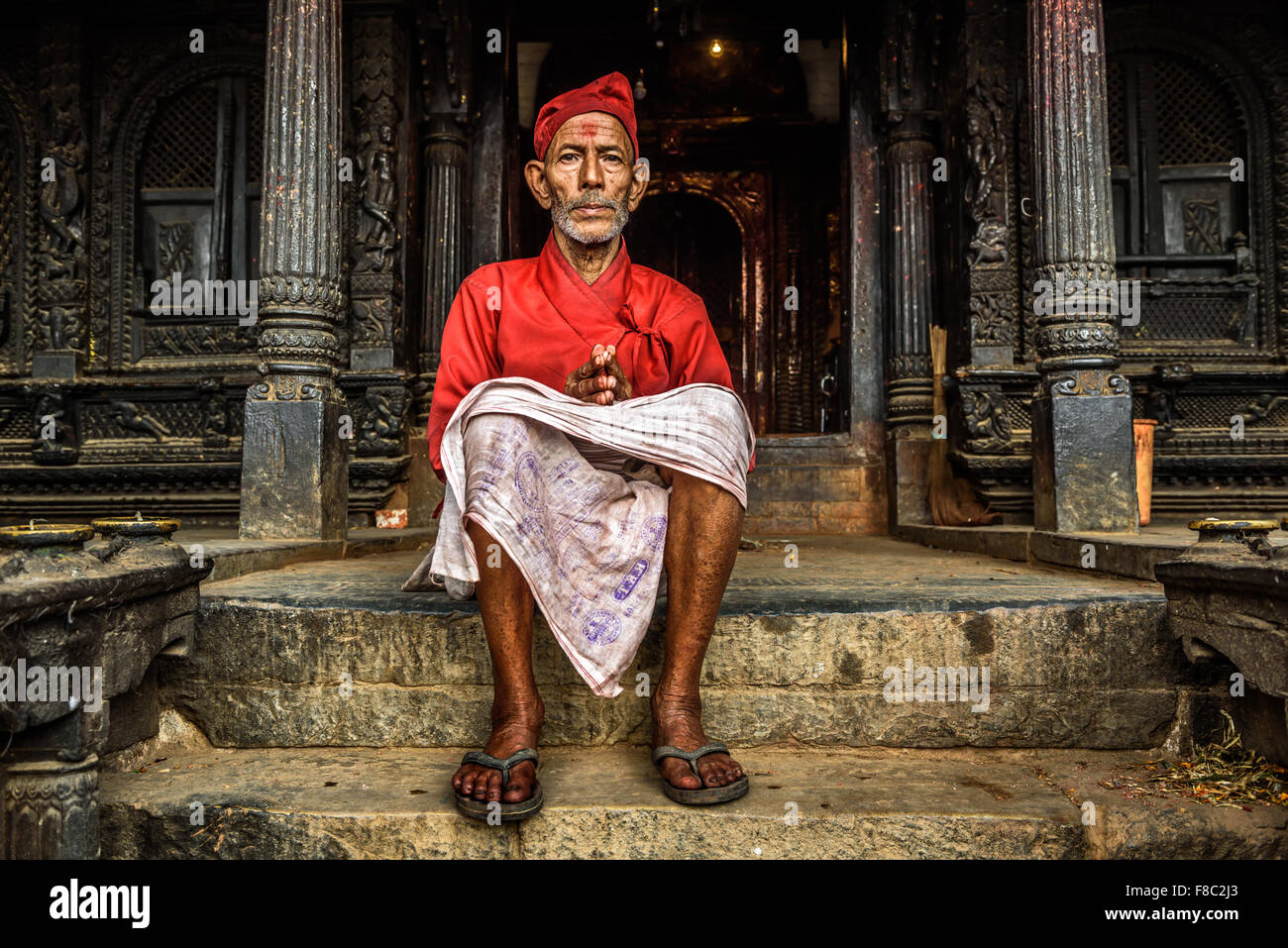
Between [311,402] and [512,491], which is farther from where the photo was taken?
[311,402]

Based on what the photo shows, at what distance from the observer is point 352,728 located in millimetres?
2268

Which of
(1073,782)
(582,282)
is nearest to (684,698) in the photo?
(1073,782)

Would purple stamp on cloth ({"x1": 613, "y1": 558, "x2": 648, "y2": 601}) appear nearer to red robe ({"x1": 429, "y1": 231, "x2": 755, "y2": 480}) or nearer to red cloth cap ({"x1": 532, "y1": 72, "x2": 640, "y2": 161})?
red robe ({"x1": 429, "y1": 231, "x2": 755, "y2": 480})

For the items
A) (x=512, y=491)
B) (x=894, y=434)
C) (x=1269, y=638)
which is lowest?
(x=1269, y=638)

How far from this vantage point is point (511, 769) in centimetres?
182

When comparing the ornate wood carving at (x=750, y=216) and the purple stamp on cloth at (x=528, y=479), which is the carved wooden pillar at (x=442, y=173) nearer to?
the purple stamp on cloth at (x=528, y=479)

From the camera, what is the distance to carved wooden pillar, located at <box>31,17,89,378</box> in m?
5.99

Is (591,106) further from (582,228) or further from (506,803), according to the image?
(506,803)

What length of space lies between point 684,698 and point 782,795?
0.95 feet

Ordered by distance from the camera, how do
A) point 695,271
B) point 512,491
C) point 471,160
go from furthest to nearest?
point 695,271, point 471,160, point 512,491

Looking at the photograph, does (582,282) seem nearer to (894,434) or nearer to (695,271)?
(894,434)

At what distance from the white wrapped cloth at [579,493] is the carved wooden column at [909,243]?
3.94 m

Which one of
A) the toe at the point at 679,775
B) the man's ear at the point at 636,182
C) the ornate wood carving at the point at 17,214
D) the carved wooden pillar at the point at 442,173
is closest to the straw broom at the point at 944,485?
the carved wooden pillar at the point at 442,173

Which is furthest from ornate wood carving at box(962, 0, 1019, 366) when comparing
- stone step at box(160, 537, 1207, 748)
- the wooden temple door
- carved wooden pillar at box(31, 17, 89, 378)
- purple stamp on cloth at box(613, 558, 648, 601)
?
carved wooden pillar at box(31, 17, 89, 378)
